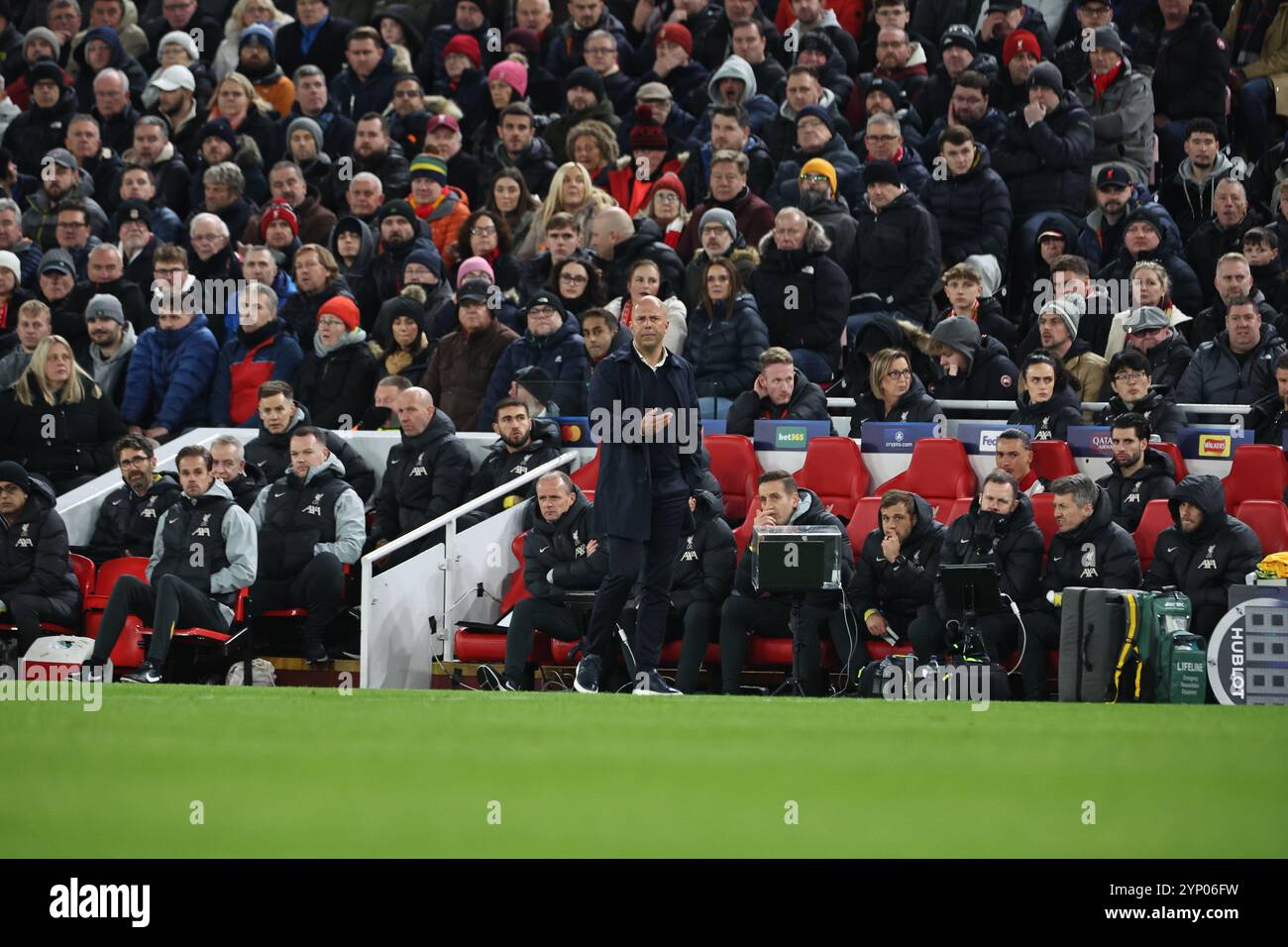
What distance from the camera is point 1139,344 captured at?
36.7 feet

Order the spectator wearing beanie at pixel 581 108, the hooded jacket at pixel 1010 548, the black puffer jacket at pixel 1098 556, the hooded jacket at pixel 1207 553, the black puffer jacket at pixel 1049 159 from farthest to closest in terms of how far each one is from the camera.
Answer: the spectator wearing beanie at pixel 581 108 < the black puffer jacket at pixel 1049 159 < the hooded jacket at pixel 1010 548 < the black puffer jacket at pixel 1098 556 < the hooded jacket at pixel 1207 553

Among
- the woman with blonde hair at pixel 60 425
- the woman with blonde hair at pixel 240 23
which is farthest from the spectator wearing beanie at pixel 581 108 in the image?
the woman with blonde hair at pixel 60 425

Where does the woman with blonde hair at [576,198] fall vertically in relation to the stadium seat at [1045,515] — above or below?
above

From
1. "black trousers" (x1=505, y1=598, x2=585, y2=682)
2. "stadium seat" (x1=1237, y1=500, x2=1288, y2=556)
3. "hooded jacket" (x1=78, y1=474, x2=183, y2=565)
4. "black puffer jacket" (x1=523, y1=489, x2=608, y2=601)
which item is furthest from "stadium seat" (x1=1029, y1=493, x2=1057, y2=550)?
"hooded jacket" (x1=78, y1=474, x2=183, y2=565)

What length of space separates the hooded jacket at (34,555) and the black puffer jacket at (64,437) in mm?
1437

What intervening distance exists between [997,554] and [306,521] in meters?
4.05

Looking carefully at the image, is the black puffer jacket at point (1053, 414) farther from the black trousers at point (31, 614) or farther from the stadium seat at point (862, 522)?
the black trousers at point (31, 614)

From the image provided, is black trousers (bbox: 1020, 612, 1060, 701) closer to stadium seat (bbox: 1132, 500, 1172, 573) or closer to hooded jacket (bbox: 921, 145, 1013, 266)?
stadium seat (bbox: 1132, 500, 1172, 573)

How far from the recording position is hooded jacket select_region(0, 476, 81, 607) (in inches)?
421

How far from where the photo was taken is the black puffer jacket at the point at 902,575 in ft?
31.5

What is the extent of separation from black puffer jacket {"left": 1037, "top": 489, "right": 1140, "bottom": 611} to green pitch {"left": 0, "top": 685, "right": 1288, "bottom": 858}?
1.37 meters

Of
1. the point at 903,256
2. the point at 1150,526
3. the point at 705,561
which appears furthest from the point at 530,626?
the point at 903,256
